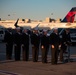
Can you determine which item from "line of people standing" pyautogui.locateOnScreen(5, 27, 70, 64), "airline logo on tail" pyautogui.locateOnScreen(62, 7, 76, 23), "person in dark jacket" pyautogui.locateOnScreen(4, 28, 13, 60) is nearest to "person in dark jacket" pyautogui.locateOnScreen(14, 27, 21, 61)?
"line of people standing" pyautogui.locateOnScreen(5, 27, 70, 64)

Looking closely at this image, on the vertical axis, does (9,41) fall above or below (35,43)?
above

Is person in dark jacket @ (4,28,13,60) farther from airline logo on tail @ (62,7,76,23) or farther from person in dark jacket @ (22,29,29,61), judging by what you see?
airline logo on tail @ (62,7,76,23)

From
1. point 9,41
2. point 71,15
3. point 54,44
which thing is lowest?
point 54,44

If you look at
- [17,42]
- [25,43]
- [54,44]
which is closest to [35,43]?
[25,43]

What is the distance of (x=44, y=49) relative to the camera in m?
16.8

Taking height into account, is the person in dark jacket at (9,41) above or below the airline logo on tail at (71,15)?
below

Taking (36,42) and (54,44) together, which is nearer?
(54,44)

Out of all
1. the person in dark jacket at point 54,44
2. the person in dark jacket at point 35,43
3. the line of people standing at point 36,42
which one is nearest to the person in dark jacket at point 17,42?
the line of people standing at point 36,42

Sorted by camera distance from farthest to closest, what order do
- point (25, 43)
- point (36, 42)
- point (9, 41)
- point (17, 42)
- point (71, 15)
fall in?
point (71, 15), point (9, 41), point (17, 42), point (25, 43), point (36, 42)

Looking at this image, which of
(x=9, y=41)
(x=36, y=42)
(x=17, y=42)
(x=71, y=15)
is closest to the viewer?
(x=36, y=42)

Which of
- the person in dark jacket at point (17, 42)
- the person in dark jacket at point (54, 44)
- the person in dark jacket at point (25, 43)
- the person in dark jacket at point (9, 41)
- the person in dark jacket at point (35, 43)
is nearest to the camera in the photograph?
the person in dark jacket at point (54, 44)

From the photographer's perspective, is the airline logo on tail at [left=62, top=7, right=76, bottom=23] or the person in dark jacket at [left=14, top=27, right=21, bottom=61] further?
the airline logo on tail at [left=62, top=7, right=76, bottom=23]

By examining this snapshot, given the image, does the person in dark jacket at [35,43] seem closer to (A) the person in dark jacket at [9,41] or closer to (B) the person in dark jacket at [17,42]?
(B) the person in dark jacket at [17,42]

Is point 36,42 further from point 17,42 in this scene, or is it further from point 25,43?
point 17,42
